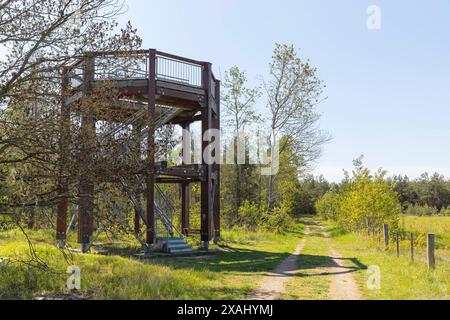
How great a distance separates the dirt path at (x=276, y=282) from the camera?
7926 mm

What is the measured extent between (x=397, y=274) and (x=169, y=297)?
599cm

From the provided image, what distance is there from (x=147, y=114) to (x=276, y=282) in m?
5.35

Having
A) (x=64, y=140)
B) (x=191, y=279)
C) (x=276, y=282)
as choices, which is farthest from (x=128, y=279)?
(x=276, y=282)

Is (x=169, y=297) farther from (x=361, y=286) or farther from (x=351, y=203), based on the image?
(x=351, y=203)

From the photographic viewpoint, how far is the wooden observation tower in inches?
351

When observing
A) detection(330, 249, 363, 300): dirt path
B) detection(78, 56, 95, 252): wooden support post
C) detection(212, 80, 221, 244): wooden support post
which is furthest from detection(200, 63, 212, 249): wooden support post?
detection(78, 56, 95, 252): wooden support post

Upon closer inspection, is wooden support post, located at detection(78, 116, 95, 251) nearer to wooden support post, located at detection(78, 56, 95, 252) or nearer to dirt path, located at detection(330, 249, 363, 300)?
wooden support post, located at detection(78, 56, 95, 252)

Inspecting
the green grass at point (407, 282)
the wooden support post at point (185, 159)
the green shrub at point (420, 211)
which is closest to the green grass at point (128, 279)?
the green grass at point (407, 282)

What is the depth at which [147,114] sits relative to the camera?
432 inches

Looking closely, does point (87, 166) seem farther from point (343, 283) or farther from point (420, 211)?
point (420, 211)

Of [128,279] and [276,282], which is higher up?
[128,279]

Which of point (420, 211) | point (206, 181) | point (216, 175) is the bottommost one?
point (420, 211)

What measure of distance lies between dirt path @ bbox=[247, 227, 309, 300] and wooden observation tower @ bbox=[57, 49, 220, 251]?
3839mm
